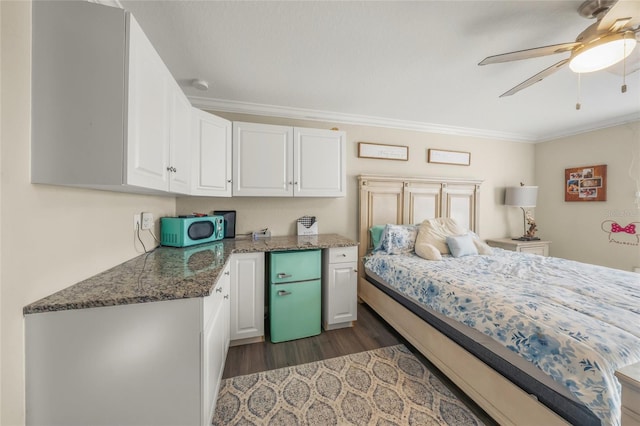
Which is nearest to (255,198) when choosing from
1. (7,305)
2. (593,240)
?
(7,305)

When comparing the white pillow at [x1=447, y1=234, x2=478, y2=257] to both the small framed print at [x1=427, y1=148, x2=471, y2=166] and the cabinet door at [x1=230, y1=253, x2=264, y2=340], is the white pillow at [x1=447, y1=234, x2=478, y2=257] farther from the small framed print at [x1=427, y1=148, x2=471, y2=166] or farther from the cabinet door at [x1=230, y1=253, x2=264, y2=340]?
the cabinet door at [x1=230, y1=253, x2=264, y2=340]

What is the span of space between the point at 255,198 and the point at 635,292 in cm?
311

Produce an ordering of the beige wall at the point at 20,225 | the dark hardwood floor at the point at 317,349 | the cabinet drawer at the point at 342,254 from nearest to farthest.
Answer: the beige wall at the point at 20,225 < the dark hardwood floor at the point at 317,349 < the cabinet drawer at the point at 342,254

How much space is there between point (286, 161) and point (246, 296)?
1.37m

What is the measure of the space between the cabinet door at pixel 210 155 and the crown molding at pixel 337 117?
0.45 meters

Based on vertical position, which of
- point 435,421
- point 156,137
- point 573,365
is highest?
point 156,137

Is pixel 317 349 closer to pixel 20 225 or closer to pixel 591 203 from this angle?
pixel 20 225

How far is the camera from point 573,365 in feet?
3.06

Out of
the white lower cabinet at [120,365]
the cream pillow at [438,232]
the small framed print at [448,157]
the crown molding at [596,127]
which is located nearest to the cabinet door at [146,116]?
the white lower cabinet at [120,365]

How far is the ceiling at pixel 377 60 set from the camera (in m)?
1.32

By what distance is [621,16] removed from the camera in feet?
3.56

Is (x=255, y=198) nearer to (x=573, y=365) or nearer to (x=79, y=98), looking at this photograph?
(x=79, y=98)

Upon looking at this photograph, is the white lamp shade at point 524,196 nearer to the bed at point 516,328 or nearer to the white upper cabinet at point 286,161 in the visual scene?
the bed at point 516,328

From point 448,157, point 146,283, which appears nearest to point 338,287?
point 146,283
